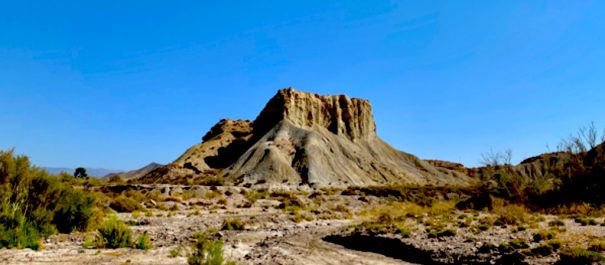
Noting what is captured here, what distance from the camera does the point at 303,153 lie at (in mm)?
73812

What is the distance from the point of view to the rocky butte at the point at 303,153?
68.2 meters

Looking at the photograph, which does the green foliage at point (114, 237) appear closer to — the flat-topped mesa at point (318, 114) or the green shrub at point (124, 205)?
the green shrub at point (124, 205)

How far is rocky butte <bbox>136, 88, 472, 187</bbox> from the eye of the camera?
2685 inches

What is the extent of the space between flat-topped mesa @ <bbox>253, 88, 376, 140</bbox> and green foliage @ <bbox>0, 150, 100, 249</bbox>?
236 ft

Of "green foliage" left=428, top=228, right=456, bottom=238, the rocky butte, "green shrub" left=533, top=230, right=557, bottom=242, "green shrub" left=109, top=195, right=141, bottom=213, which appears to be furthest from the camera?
the rocky butte

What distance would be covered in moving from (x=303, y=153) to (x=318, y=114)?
69.3 feet

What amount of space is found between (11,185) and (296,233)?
10.3 meters

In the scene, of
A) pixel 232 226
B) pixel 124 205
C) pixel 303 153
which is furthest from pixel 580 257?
pixel 303 153

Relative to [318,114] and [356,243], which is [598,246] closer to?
[356,243]

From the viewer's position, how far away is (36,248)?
10438mm

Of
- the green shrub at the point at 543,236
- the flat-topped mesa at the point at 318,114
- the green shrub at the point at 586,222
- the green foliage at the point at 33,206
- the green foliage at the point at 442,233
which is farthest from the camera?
the flat-topped mesa at the point at 318,114

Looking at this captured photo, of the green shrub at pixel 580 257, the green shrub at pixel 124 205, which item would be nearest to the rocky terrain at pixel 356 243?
the green shrub at pixel 580 257

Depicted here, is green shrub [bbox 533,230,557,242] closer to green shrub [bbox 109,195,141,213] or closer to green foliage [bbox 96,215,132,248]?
green foliage [bbox 96,215,132,248]

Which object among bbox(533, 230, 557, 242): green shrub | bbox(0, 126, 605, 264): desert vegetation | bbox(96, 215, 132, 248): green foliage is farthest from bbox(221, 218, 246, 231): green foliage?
bbox(533, 230, 557, 242): green shrub
